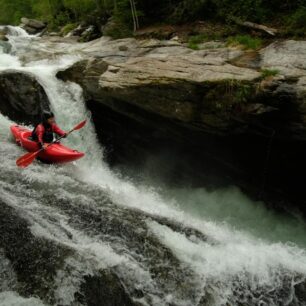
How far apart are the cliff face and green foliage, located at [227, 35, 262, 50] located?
18.1 inches

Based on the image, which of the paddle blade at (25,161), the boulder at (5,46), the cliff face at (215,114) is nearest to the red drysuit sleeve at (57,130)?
the paddle blade at (25,161)

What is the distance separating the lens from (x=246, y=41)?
1043 centimetres

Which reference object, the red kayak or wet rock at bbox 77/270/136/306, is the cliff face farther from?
wet rock at bbox 77/270/136/306

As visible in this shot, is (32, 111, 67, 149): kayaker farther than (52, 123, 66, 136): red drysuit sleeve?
No

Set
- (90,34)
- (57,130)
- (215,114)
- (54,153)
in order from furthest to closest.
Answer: (90,34) → (57,130) → (54,153) → (215,114)

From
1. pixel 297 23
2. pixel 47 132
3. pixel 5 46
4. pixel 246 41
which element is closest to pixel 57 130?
pixel 47 132

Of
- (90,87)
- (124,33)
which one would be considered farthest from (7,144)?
(124,33)

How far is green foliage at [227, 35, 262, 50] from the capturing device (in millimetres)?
10127

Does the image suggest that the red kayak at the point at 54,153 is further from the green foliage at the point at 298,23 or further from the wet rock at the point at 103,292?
the green foliage at the point at 298,23

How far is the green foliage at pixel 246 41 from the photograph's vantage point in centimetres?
1013

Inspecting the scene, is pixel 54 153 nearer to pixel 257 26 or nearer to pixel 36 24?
pixel 257 26

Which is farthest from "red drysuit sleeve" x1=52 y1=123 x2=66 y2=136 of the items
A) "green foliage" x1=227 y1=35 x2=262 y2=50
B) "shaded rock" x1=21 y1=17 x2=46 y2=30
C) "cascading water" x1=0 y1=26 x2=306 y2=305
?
"shaded rock" x1=21 y1=17 x2=46 y2=30

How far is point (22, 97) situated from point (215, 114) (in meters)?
5.89

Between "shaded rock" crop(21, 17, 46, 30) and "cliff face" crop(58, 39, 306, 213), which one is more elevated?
"cliff face" crop(58, 39, 306, 213)
